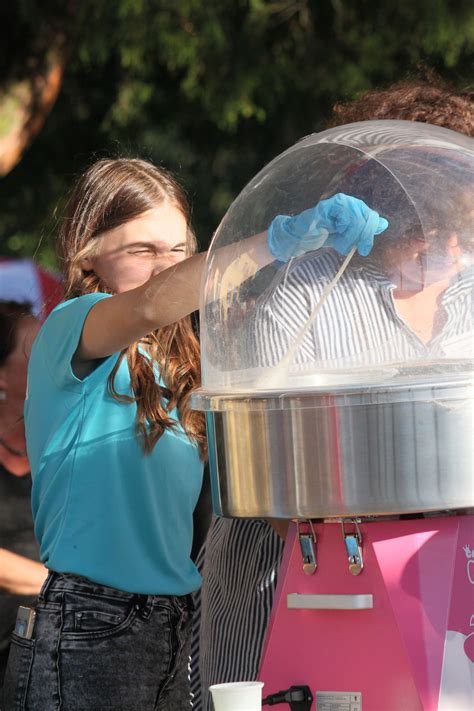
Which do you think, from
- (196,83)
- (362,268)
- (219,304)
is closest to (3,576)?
(219,304)

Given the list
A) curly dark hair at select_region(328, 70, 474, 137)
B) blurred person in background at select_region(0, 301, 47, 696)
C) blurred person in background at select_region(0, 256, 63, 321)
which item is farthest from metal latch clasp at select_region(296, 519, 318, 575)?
blurred person in background at select_region(0, 256, 63, 321)

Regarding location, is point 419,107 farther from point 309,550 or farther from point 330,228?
point 309,550

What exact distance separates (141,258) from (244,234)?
489mm

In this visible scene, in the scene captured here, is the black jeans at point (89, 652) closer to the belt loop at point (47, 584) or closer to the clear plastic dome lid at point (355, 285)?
the belt loop at point (47, 584)

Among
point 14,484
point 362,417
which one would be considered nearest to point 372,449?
point 362,417

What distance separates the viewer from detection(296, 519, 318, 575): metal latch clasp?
1401 mm

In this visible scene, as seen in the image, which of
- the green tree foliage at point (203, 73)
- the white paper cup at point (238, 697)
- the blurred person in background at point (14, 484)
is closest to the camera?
the white paper cup at point (238, 697)

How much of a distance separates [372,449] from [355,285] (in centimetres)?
32

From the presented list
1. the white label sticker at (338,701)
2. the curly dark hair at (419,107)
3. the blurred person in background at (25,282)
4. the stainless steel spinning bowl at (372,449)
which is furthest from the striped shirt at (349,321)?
the blurred person in background at (25,282)

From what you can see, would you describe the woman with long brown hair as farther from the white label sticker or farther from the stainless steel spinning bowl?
the white label sticker

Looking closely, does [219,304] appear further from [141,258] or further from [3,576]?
[3,576]

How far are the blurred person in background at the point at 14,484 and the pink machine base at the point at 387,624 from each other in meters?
1.46

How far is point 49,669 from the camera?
6.17 ft

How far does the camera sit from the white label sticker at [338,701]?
1352mm
